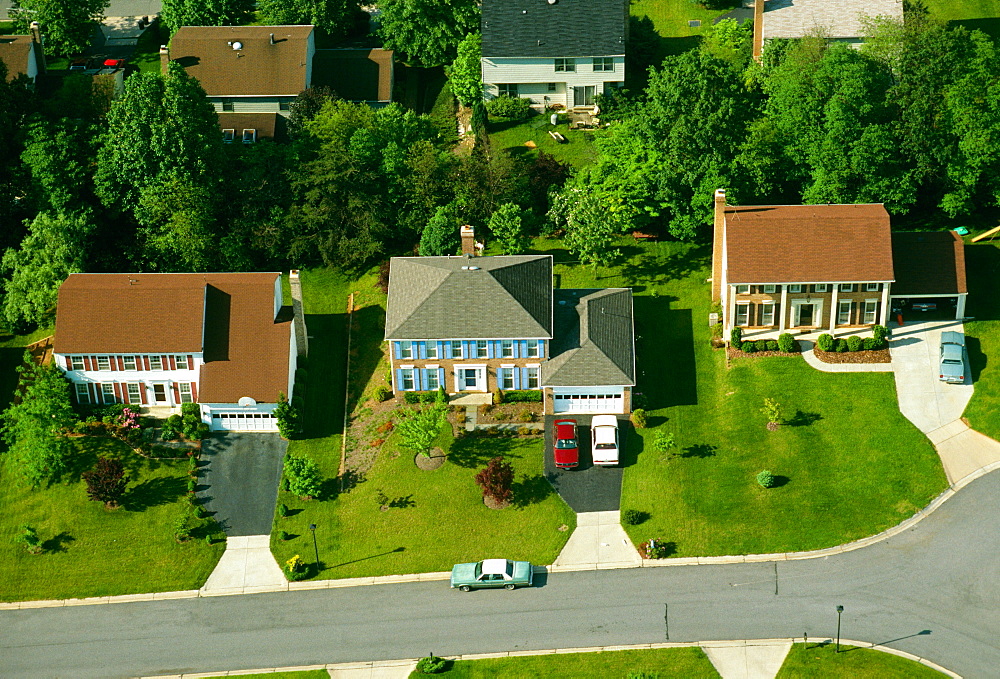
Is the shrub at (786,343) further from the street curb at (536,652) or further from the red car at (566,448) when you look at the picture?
the street curb at (536,652)

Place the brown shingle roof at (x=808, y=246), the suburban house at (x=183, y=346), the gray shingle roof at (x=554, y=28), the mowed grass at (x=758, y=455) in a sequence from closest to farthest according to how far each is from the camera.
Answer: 1. the mowed grass at (x=758, y=455)
2. the brown shingle roof at (x=808, y=246)
3. the suburban house at (x=183, y=346)
4. the gray shingle roof at (x=554, y=28)

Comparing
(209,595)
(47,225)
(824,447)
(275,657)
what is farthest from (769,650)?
(47,225)

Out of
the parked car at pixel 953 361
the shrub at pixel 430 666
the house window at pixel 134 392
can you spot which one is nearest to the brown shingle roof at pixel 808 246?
the parked car at pixel 953 361

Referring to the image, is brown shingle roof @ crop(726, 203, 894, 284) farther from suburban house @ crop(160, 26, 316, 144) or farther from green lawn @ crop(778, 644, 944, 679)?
suburban house @ crop(160, 26, 316, 144)

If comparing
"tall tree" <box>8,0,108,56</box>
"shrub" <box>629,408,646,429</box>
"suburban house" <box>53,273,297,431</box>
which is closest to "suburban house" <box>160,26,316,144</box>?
"tall tree" <box>8,0,108,56</box>

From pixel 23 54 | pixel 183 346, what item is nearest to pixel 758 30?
pixel 183 346

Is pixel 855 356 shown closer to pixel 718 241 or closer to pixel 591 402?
pixel 718 241
